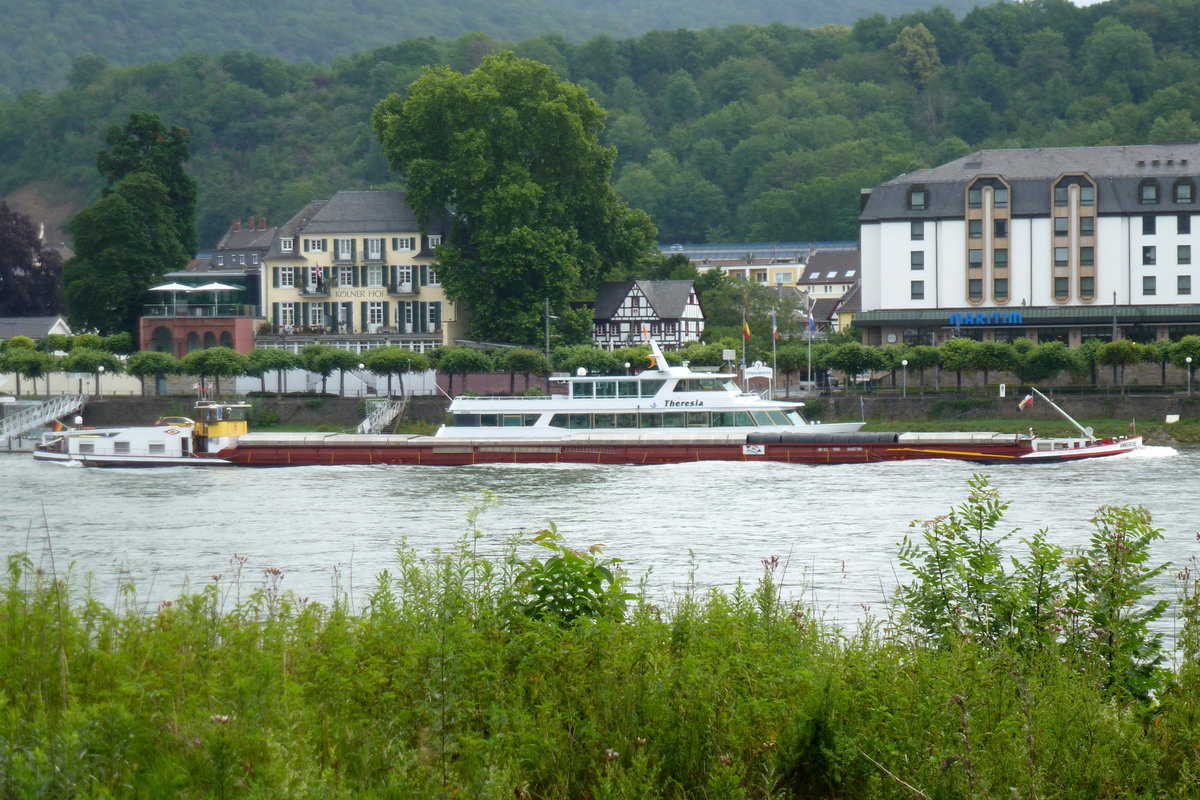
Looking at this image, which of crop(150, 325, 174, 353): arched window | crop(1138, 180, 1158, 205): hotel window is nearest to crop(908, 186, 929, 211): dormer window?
crop(1138, 180, 1158, 205): hotel window

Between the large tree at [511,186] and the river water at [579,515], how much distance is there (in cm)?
2770

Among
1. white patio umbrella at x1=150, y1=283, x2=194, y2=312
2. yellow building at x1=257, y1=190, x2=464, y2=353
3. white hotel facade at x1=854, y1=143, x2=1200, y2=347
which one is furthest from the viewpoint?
yellow building at x1=257, y1=190, x2=464, y2=353

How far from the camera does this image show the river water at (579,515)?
26.0 m

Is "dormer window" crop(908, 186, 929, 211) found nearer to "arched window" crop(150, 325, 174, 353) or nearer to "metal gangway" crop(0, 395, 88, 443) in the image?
"arched window" crop(150, 325, 174, 353)

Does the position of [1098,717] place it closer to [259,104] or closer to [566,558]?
[566,558]

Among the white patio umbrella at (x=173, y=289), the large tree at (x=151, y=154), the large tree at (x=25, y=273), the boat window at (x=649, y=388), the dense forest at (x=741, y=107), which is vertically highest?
the dense forest at (x=741, y=107)

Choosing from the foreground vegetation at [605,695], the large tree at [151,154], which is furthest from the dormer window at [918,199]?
the foreground vegetation at [605,695]

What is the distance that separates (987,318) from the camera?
7875 cm

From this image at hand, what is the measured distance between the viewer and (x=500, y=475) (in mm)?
50281

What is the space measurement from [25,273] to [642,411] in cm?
7001

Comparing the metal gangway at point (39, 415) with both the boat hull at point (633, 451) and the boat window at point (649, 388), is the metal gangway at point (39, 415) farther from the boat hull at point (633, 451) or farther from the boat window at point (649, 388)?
the boat window at point (649, 388)

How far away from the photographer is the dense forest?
482 feet

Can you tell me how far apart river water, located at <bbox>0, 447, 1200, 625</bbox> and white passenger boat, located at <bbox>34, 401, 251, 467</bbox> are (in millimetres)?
1332

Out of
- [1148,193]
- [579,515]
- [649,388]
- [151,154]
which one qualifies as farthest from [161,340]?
[579,515]
